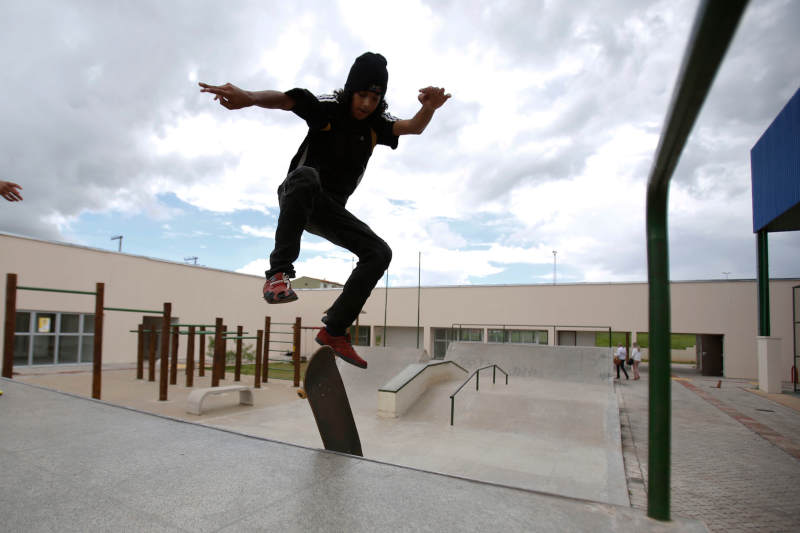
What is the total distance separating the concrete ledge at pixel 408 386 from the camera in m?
10.8

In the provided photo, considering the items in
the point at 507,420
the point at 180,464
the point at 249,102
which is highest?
the point at 249,102

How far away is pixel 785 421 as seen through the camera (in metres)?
10.4

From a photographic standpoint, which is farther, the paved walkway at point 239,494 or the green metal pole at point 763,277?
the green metal pole at point 763,277

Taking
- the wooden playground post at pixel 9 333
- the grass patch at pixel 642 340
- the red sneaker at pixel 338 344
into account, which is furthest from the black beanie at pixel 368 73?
the grass patch at pixel 642 340

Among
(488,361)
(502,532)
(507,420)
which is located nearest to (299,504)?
(502,532)

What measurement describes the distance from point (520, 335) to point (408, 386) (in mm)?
19259

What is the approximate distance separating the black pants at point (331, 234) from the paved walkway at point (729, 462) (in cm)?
437

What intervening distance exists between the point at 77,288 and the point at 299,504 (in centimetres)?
2288

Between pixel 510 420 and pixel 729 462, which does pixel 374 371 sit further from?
pixel 729 462

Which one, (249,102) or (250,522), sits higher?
(249,102)

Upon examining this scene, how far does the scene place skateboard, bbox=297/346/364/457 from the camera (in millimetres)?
3018

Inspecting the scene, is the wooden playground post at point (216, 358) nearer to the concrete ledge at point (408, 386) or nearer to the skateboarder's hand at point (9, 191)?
the concrete ledge at point (408, 386)

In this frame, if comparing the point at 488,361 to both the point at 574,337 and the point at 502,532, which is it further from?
the point at 502,532

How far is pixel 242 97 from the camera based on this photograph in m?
2.17
